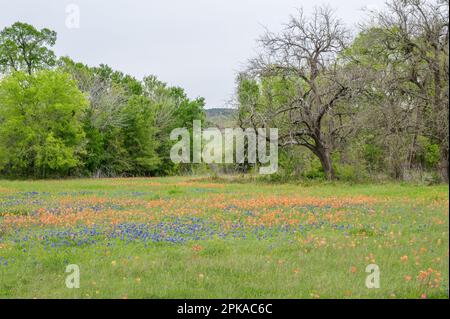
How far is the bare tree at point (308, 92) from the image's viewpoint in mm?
32594

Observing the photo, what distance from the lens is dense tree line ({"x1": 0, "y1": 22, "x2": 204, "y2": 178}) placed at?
43.6 meters

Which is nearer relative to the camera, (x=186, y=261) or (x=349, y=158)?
(x=186, y=261)

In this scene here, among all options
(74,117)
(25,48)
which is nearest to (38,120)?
(74,117)

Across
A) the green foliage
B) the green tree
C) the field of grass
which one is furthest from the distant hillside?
the green tree

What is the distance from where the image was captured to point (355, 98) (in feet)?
107

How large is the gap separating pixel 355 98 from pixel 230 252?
25436 mm

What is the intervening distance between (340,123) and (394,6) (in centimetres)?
877

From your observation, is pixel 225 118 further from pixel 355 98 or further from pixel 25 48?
pixel 25 48

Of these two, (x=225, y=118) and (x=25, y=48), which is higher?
(x=25, y=48)

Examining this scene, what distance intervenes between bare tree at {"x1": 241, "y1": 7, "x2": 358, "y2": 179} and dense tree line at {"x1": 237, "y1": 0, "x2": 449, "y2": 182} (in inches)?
2.8

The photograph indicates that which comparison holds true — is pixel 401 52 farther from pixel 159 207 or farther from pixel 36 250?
pixel 36 250

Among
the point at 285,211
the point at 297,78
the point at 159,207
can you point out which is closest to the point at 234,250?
the point at 285,211

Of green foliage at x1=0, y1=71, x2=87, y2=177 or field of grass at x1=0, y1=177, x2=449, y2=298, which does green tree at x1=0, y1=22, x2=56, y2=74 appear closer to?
green foliage at x1=0, y1=71, x2=87, y2=177
